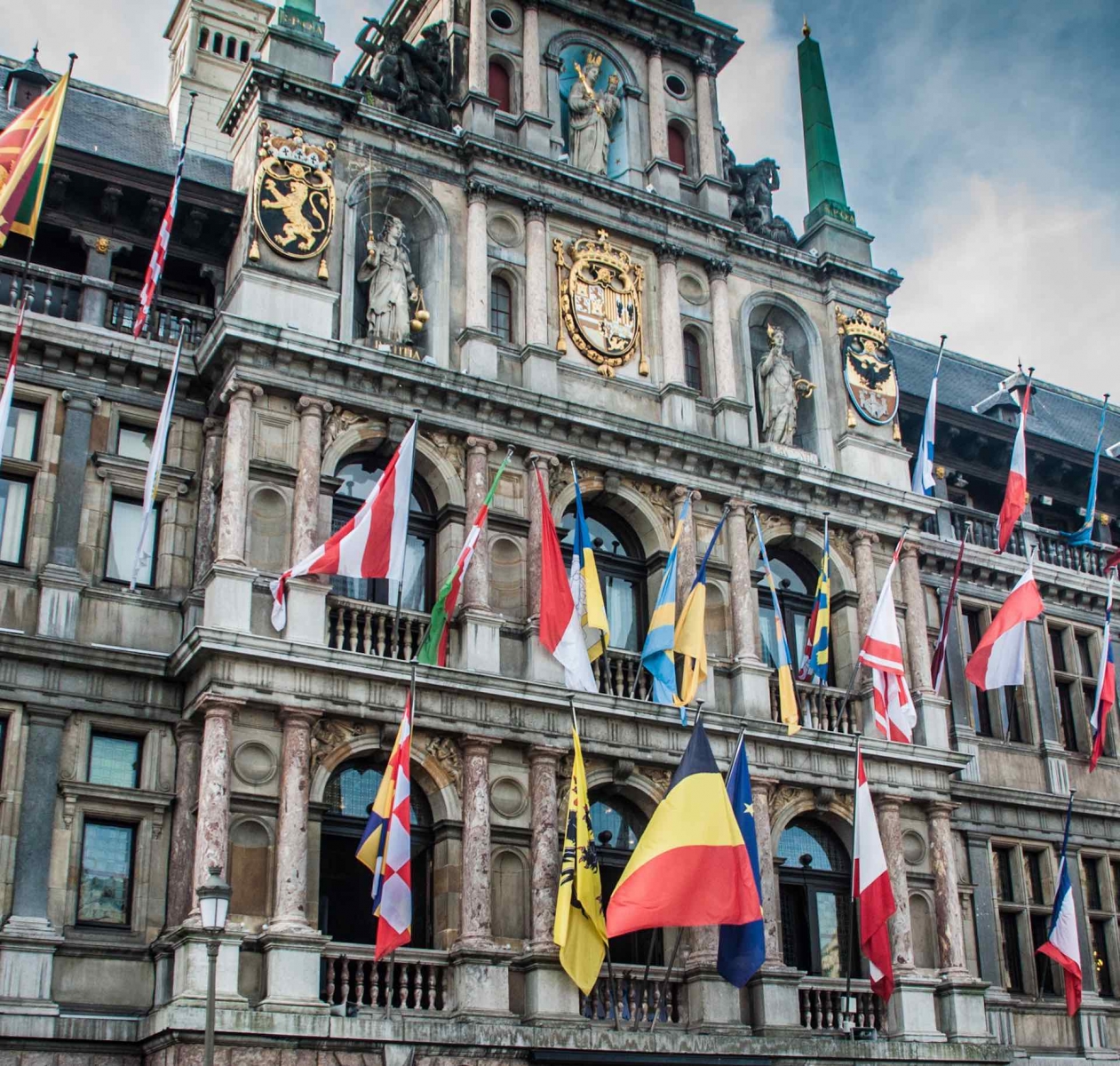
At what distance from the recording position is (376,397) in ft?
88.1

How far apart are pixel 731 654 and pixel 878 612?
271cm

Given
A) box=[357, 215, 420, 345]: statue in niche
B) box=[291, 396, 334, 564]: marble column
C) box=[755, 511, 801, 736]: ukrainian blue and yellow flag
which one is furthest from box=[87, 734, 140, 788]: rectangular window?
box=[755, 511, 801, 736]: ukrainian blue and yellow flag

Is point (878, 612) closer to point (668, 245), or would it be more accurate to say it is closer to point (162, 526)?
point (668, 245)

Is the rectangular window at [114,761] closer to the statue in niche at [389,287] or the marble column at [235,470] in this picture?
the marble column at [235,470]

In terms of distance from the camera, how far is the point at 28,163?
81.6ft

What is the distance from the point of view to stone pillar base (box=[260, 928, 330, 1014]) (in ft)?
72.7

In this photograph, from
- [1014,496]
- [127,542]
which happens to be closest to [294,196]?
[127,542]

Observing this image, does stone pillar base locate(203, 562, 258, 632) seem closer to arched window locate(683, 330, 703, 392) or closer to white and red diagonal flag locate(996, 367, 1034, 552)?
arched window locate(683, 330, 703, 392)

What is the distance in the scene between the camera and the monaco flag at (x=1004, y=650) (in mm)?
29656

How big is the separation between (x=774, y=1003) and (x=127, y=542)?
41.3 feet

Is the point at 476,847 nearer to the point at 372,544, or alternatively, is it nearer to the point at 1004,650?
the point at 372,544

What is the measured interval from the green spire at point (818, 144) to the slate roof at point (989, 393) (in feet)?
17.0

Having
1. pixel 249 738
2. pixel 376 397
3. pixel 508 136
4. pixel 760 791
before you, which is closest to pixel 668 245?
pixel 508 136

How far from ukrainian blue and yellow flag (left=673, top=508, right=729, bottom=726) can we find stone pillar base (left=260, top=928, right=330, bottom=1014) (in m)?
7.42
